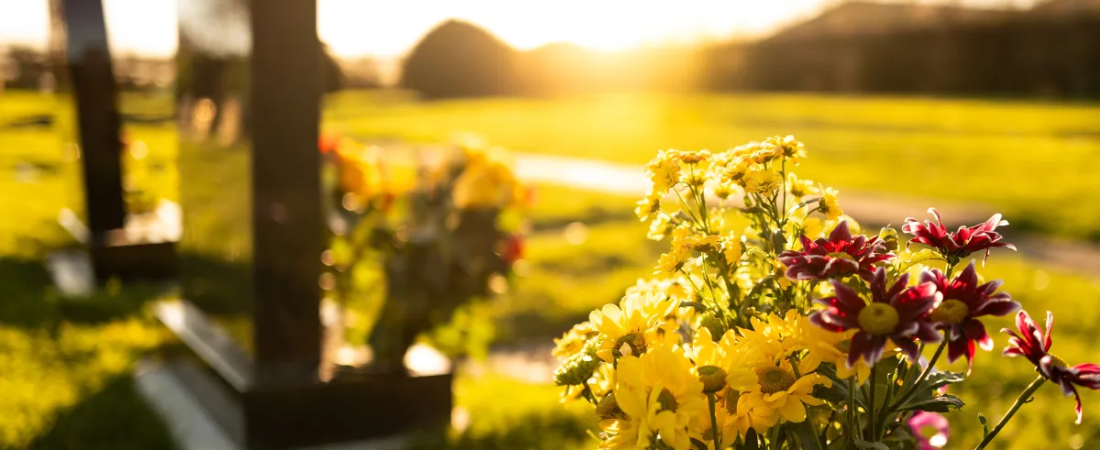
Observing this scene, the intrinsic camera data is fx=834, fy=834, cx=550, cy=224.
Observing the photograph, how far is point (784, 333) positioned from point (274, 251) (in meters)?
2.06

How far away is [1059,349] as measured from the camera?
3777 millimetres

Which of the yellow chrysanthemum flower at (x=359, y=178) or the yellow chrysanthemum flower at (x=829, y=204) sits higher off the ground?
the yellow chrysanthemum flower at (x=829, y=204)

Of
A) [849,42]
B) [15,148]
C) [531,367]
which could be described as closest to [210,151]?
[531,367]

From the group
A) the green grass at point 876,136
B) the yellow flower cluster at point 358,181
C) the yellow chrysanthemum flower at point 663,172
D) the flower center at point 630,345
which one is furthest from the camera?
the green grass at point 876,136

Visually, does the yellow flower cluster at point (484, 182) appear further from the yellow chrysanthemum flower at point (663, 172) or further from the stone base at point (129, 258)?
the stone base at point (129, 258)

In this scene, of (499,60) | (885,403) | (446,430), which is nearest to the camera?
(885,403)

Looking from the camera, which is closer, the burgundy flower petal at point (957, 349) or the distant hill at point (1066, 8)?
the burgundy flower petal at point (957, 349)

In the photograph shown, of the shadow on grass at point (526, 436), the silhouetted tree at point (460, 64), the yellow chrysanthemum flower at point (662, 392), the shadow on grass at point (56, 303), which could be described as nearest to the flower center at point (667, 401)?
the yellow chrysanthemum flower at point (662, 392)

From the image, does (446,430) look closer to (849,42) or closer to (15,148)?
(15,148)

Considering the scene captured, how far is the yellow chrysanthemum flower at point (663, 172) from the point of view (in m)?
1.17

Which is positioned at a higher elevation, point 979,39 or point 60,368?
point 979,39

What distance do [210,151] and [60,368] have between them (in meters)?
1.25

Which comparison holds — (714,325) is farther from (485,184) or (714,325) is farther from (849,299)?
(485,184)

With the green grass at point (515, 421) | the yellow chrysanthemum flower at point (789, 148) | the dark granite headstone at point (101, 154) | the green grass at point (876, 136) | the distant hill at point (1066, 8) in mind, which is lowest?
the green grass at point (876, 136)
